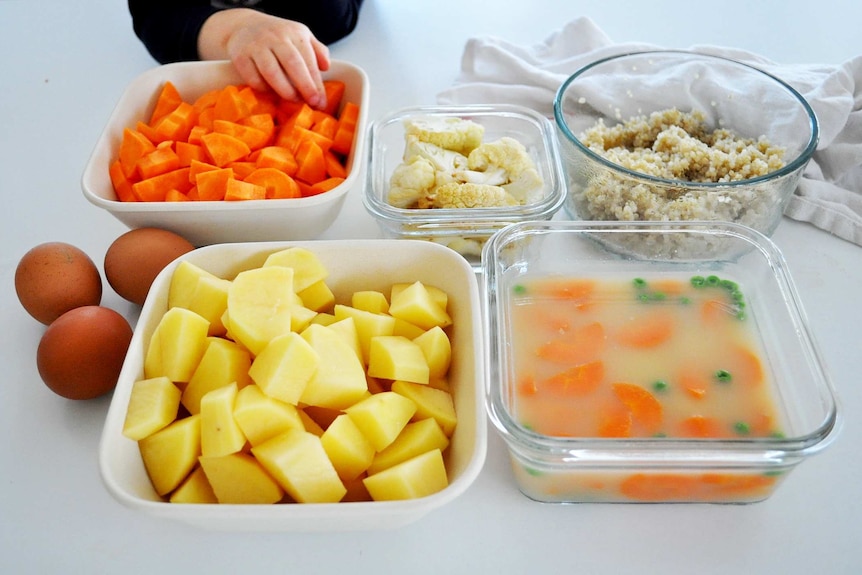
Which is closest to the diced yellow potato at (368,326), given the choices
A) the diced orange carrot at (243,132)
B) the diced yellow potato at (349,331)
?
the diced yellow potato at (349,331)

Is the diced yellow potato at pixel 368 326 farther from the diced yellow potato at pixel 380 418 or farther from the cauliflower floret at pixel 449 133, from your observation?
the cauliflower floret at pixel 449 133

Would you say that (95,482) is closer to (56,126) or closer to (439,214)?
(439,214)

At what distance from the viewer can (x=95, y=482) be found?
0.82m

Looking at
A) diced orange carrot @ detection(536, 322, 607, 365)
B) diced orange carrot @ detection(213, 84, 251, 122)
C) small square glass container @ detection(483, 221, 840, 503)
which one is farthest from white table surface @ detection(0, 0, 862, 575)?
diced orange carrot @ detection(213, 84, 251, 122)

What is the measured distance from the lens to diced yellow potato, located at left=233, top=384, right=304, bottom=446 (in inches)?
26.5

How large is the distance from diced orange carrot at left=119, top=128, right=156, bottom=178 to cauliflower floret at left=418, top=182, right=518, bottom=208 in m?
0.50

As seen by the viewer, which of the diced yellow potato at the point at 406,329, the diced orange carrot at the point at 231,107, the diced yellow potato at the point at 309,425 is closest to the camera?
the diced yellow potato at the point at 309,425

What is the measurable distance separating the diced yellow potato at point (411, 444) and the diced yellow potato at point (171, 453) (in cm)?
19

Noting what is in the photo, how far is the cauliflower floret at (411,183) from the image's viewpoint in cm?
100

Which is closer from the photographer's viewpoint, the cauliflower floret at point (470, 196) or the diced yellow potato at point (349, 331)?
the diced yellow potato at point (349, 331)

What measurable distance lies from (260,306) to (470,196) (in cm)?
36

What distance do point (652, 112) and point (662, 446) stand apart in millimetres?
772

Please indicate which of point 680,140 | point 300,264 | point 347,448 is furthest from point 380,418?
point 680,140

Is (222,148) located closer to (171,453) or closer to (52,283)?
(52,283)
